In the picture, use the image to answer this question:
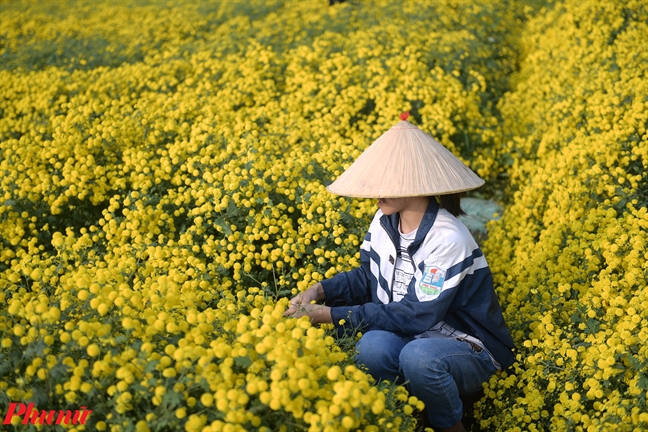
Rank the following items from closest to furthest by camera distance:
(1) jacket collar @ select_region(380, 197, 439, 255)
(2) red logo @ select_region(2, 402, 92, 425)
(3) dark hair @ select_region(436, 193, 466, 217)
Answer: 1. (2) red logo @ select_region(2, 402, 92, 425)
2. (1) jacket collar @ select_region(380, 197, 439, 255)
3. (3) dark hair @ select_region(436, 193, 466, 217)

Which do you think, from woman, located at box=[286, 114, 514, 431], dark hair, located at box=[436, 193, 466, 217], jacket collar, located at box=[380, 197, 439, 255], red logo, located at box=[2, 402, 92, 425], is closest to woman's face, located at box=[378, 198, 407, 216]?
woman, located at box=[286, 114, 514, 431]

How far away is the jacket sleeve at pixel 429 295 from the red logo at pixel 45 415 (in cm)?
117

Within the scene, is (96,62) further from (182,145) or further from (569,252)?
(569,252)

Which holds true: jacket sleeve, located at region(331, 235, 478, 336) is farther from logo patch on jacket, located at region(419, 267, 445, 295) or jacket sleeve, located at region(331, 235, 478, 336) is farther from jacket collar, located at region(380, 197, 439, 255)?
jacket collar, located at region(380, 197, 439, 255)

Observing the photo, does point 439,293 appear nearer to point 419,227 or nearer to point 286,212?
point 419,227

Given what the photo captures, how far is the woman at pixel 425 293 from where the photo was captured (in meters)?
2.68

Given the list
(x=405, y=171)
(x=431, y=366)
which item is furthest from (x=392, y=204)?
(x=431, y=366)

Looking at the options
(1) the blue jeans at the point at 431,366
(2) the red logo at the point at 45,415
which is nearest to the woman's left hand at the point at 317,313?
(1) the blue jeans at the point at 431,366

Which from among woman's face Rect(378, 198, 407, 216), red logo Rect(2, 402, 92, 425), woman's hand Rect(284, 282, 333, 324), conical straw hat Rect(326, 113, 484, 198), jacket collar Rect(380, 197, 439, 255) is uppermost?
conical straw hat Rect(326, 113, 484, 198)

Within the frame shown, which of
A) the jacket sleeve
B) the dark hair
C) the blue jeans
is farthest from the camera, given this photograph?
the dark hair

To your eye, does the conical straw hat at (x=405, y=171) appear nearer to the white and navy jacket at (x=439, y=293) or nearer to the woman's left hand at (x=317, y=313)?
the white and navy jacket at (x=439, y=293)

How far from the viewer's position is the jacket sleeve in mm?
2709

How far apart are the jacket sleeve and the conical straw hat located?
0.27m

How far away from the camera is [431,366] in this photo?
102 inches
